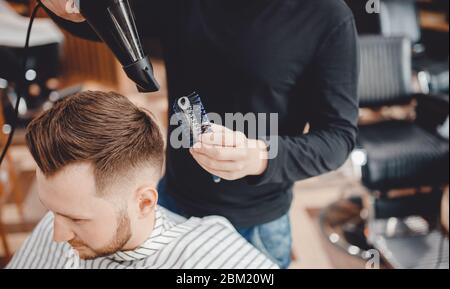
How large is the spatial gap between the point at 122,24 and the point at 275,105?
1.42 feet

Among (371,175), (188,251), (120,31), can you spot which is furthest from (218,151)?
(371,175)

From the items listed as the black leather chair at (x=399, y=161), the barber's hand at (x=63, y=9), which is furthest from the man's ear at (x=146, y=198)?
the black leather chair at (x=399, y=161)

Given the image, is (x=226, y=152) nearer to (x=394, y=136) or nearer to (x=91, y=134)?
(x=91, y=134)

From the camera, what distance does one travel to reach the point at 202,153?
1.85 ft

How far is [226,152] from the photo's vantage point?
56cm

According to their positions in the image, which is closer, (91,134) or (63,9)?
(63,9)

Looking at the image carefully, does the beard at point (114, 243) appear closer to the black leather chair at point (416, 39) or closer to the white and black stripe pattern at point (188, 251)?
the white and black stripe pattern at point (188, 251)

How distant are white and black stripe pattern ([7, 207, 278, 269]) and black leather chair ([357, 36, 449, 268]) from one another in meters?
1.07

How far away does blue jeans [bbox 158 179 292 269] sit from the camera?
1.03m

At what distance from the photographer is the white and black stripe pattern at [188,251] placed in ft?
3.07

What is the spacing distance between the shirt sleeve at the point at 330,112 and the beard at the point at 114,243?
318mm

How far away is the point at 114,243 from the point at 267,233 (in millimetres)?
408

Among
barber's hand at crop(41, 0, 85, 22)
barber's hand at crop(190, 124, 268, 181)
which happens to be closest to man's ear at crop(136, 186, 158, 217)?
barber's hand at crop(190, 124, 268, 181)

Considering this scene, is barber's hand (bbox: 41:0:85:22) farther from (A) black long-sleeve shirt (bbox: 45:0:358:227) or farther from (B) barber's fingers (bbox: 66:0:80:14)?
(A) black long-sleeve shirt (bbox: 45:0:358:227)
